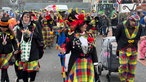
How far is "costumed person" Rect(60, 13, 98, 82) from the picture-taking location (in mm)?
7242

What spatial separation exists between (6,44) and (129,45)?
276 cm

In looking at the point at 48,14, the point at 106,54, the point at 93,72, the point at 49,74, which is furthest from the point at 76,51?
the point at 48,14

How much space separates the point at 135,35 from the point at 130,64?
669 millimetres

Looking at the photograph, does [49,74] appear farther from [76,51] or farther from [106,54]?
[76,51]

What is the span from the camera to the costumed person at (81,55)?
23.8 ft

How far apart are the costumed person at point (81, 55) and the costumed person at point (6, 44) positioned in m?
2.15

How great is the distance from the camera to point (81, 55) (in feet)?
23.9

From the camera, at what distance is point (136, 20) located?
9.57 meters

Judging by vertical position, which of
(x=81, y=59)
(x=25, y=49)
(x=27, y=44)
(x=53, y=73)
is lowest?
(x=53, y=73)

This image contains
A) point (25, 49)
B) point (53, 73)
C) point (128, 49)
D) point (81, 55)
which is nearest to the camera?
point (81, 55)

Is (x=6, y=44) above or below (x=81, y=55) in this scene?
below

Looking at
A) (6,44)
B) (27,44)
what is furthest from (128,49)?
(6,44)

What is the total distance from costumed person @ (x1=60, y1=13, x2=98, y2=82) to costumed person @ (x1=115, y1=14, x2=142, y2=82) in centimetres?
228

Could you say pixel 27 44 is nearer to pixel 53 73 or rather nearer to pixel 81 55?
pixel 81 55
